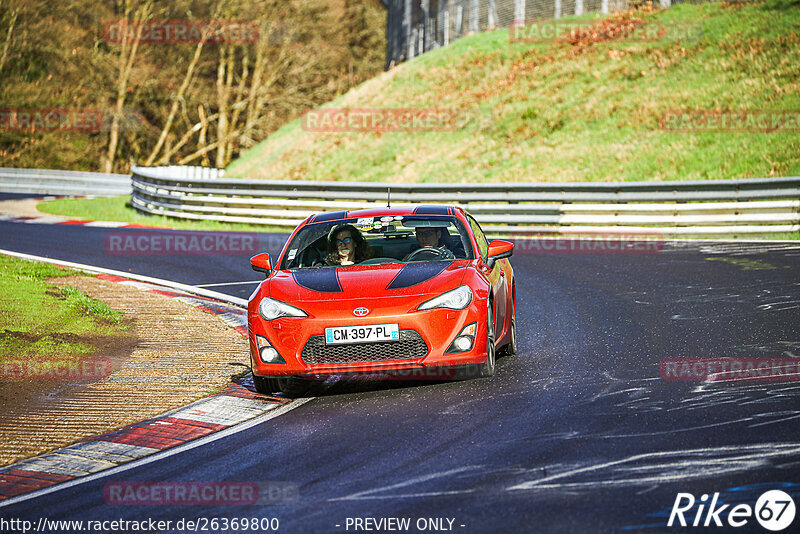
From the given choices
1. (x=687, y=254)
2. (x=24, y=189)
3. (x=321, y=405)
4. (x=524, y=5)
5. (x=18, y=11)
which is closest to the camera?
(x=321, y=405)

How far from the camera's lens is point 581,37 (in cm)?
4091

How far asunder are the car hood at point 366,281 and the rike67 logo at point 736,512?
3.36 m

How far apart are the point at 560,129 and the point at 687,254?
58.6ft

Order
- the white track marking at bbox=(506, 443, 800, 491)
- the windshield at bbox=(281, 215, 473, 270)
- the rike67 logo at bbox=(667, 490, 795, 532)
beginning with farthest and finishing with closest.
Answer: the windshield at bbox=(281, 215, 473, 270) → the white track marking at bbox=(506, 443, 800, 491) → the rike67 logo at bbox=(667, 490, 795, 532)

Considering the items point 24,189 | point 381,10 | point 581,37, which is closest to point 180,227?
point 24,189

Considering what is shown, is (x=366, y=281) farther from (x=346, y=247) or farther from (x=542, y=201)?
(x=542, y=201)

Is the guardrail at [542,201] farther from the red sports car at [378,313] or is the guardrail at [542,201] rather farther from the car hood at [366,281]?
the car hood at [366,281]

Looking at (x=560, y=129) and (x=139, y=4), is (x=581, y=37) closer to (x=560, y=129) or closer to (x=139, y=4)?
(x=560, y=129)

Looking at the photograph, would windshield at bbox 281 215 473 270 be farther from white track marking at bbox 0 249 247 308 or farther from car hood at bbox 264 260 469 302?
white track marking at bbox 0 249 247 308

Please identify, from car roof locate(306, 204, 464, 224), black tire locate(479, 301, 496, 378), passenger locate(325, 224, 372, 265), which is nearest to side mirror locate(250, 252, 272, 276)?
passenger locate(325, 224, 372, 265)

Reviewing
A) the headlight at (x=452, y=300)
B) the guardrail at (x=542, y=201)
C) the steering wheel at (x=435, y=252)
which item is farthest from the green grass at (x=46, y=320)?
the guardrail at (x=542, y=201)

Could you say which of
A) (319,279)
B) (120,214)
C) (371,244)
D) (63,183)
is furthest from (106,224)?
(319,279)

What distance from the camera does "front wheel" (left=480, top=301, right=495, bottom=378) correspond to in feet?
26.0

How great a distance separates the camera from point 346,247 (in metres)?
9.03
